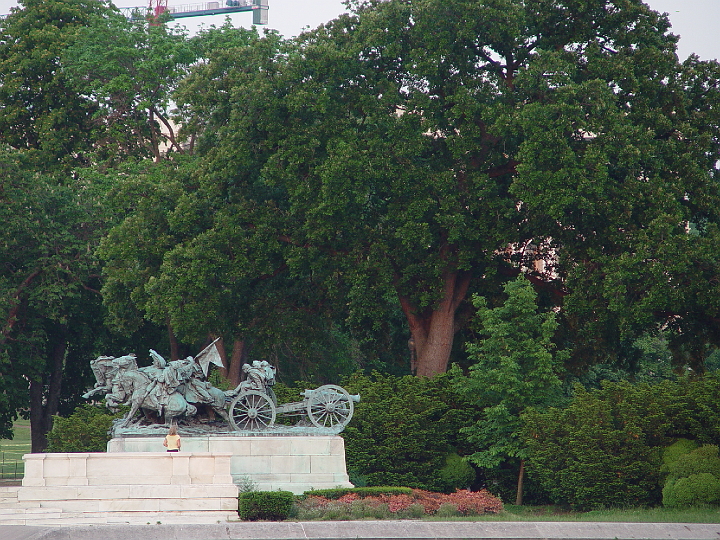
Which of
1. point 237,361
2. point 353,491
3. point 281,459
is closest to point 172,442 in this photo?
point 281,459

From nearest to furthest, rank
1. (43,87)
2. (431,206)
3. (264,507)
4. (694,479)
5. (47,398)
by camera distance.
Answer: (264,507) → (694,479) → (431,206) → (47,398) → (43,87)

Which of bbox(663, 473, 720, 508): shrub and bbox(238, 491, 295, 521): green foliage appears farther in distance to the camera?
bbox(663, 473, 720, 508): shrub

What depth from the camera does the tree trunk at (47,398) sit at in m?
38.2

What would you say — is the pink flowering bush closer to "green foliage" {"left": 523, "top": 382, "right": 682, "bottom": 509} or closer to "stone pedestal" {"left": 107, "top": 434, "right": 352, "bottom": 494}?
"stone pedestal" {"left": 107, "top": 434, "right": 352, "bottom": 494}

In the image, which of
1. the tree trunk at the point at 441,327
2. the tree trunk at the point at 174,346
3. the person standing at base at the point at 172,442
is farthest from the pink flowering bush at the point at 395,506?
the tree trunk at the point at 174,346

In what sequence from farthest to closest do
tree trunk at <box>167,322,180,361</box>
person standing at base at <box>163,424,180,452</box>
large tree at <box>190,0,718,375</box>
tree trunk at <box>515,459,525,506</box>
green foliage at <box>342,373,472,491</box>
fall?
1. tree trunk at <box>167,322,180,361</box>
2. large tree at <box>190,0,718,375</box>
3. green foliage at <box>342,373,472,491</box>
4. tree trunk at <box>515,459,525,506</box>
5. person standing at base at <box>163,424,180,452</box>

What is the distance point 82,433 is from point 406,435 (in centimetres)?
979

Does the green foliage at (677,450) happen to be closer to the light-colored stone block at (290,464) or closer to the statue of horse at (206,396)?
the light-colored stone block at (290,464)

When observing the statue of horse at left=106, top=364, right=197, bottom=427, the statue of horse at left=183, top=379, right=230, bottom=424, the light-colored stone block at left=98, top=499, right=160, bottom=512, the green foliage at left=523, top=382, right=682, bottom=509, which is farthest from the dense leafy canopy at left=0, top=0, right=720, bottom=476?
the light-colored stone block at left=98, top=499, right=160, bottom=512

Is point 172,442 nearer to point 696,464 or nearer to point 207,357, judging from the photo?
point 207,357

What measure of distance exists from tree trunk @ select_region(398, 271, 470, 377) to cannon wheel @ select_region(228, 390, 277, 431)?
802 centimetres

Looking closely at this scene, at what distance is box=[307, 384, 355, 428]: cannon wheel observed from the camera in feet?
83.7

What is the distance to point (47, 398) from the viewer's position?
39.4 metres

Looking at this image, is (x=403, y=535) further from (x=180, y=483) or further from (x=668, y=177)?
(x=668, y=177)
